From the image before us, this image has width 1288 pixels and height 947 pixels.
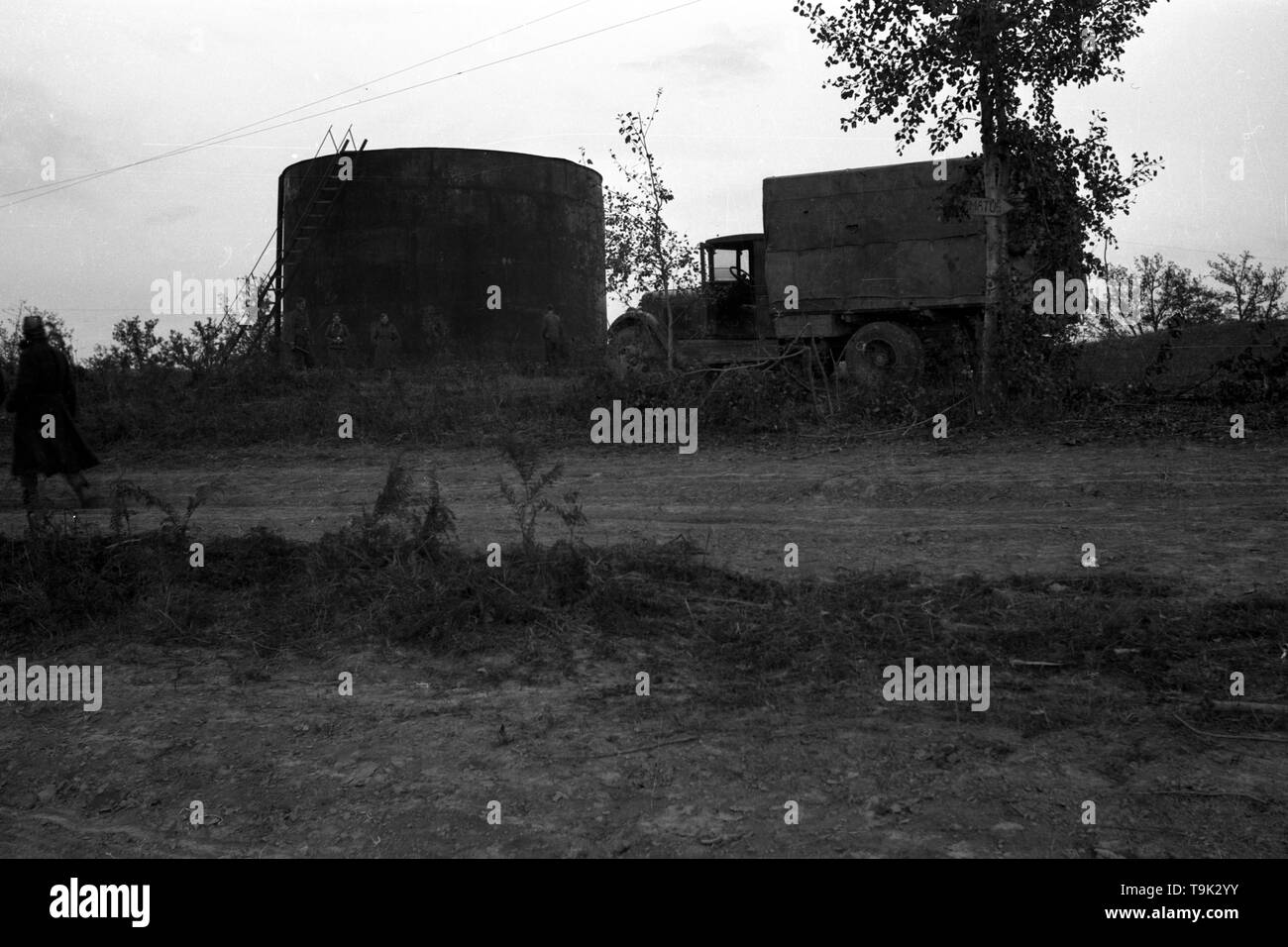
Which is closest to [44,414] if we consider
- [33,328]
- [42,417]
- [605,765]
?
[42,417]

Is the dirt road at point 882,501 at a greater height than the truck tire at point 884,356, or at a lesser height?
lesser

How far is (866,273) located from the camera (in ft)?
48.8

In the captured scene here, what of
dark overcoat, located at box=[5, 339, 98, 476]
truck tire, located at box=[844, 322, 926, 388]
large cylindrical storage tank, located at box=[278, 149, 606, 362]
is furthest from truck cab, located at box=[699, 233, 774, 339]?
dark overcoat, located at box=[5, 339, 98, 476]

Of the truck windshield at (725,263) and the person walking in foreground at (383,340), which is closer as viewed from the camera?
the truck windshield at (725,263)

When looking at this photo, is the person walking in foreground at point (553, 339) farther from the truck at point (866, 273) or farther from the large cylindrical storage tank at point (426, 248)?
the truck at point (866, 273)

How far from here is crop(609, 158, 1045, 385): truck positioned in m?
14.3

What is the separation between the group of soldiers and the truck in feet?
27.8

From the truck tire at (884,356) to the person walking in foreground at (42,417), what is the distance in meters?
9.23

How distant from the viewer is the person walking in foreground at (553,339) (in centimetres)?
2231

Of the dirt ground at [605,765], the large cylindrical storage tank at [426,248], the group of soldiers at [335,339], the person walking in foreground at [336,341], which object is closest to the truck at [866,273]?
the dirt ground at [605,765]

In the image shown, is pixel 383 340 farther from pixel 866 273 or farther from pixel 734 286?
pixel 866 273

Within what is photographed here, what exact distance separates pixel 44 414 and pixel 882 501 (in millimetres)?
7343
